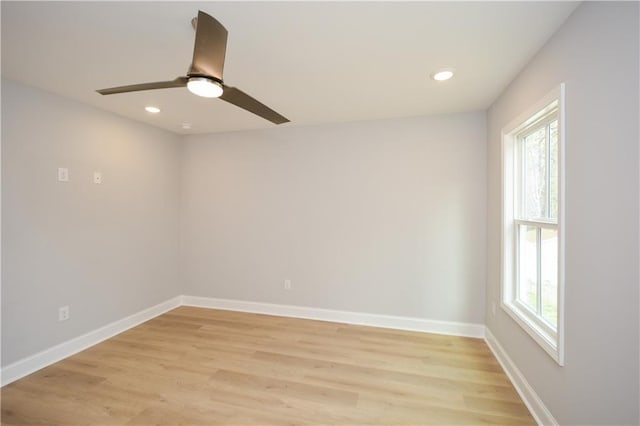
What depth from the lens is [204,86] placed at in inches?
52.4

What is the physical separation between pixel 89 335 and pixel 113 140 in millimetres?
2090

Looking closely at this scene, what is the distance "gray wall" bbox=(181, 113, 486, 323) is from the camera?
10.6 ft

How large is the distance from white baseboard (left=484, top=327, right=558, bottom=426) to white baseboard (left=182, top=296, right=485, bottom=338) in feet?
1.29

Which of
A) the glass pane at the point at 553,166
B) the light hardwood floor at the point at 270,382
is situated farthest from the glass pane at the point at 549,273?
the light hardwood floor at the point at 270,382

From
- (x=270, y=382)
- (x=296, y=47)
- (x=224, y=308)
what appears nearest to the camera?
(x=296, y=47)

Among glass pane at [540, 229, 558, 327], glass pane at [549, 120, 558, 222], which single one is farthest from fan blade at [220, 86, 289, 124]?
glass pane at [540, 229, 558, 327]

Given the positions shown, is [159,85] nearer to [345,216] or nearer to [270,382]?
[270,382]

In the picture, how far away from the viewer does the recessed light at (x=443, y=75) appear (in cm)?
215

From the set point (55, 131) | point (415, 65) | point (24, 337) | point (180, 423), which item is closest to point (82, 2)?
point (55, 131)

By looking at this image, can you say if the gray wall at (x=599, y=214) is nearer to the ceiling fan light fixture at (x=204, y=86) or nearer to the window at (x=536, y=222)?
the window at (x=536, y=222)

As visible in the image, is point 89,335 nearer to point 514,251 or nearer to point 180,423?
point 180,423

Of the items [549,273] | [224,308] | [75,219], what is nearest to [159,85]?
[75,219]

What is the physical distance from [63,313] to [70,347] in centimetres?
35

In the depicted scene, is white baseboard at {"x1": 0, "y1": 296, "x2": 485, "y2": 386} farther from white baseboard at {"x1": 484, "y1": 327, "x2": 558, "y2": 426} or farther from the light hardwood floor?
white baseboard at {"x1": 484, "y1": 327, "x2": 558, "y2": 426}
